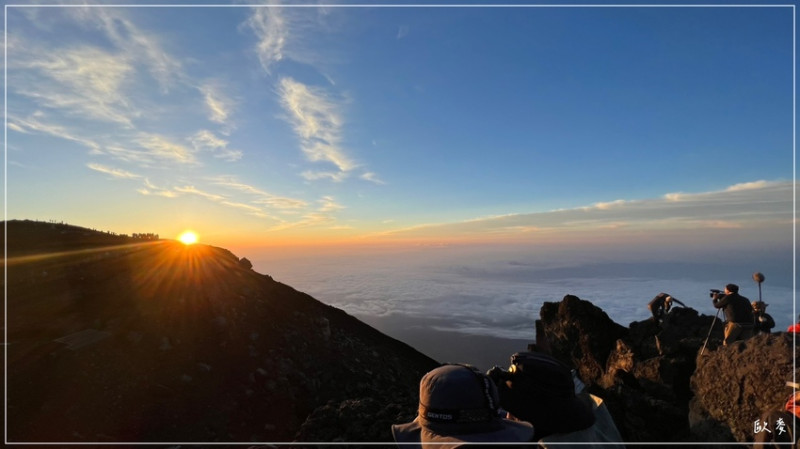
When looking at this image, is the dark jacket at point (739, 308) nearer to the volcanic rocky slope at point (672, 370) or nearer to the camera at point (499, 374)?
the volcanic rocky slope at point (672, 370)

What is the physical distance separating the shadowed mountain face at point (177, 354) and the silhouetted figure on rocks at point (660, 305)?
781 cm

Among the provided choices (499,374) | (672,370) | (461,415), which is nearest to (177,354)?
(499,374)

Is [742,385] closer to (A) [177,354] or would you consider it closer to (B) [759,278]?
(B) [759,278]

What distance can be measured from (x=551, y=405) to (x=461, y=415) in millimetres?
818

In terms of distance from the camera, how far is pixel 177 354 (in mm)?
10648

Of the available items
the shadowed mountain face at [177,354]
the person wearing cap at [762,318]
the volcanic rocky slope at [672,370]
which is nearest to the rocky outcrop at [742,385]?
the volcanic rocky slope at [672,370]

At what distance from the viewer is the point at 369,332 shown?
16125mm

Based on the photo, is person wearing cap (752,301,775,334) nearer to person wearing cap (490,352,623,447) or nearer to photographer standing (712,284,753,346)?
photographer standing (712,284,753,346)

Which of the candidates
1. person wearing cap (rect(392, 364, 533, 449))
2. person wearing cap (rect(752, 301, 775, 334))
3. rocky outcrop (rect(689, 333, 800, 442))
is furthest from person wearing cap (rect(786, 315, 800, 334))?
person wearing cap (rect(392, 364, 533, 449))

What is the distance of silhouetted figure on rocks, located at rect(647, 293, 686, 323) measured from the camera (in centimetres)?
1249

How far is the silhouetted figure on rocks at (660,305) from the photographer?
1249cm

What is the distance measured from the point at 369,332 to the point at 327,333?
270cm

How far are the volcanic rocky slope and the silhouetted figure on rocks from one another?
0.26 metres

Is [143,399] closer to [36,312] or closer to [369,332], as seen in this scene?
[36,312]
